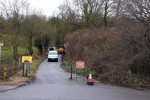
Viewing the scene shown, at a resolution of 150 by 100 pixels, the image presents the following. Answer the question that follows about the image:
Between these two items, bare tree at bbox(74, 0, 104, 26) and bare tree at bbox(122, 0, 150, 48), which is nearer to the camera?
bare tree at bbox(122, 0, 150, 48)

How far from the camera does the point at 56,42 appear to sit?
67.2 m

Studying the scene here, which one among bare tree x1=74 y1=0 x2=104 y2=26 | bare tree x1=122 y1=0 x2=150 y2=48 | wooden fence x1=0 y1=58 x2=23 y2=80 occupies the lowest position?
wooden fence x1=0 y1=58 x2=23 y2=80

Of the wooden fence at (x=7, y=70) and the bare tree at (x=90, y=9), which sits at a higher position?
the bare tree at (x=90, y=9)

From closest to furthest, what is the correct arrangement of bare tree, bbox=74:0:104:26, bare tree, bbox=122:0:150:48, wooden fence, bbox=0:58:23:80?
wooden fence, bbox=0:58:23:80 → bare tree, bbox=122:0:150:48 → bare tree, bbox=74:0:104:26

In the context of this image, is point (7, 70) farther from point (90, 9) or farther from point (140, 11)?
point (90, 9)

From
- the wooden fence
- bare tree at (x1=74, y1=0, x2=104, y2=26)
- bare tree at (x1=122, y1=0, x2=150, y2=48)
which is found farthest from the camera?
bare tree at (x1=74, y1=0, x2=104, y2=26)

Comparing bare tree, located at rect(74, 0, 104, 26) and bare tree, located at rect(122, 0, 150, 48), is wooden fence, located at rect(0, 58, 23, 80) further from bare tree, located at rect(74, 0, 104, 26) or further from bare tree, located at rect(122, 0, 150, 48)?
bare tree, located at rect(74, 0, 104, 26)

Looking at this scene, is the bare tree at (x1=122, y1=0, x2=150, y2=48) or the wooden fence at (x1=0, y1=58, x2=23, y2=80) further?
the bare tree at (x1=122, y1=0, x2=150, y2=48)

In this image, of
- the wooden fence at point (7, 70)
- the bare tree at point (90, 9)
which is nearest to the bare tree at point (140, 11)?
the wooden fence at point (7, 70)

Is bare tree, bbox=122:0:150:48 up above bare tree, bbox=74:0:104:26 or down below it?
below

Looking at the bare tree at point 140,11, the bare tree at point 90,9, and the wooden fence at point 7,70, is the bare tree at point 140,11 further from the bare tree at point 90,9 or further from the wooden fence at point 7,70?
the bare tree at point 90,9

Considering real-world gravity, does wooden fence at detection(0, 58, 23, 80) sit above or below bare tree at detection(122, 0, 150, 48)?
below

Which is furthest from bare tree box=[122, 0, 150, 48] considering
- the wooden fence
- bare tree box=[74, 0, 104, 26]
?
bare tree box=[74, 0, 104, 26]

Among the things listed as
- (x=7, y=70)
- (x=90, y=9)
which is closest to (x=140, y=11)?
(x=7, y=70)
